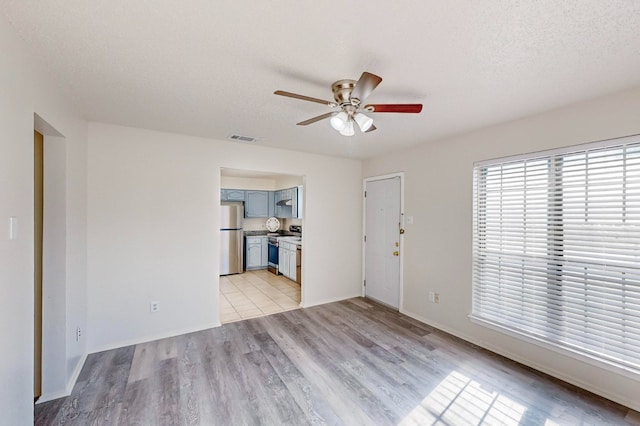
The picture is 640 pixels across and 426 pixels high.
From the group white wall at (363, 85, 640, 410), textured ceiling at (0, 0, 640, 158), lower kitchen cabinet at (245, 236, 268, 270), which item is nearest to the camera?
textured ceiling at (0, 0, 640, 158)

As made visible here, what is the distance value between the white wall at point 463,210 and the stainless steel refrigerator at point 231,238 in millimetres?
3303

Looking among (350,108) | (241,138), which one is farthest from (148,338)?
(350,108)

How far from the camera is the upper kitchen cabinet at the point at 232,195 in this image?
6117 millimetres

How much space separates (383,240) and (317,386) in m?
2.49

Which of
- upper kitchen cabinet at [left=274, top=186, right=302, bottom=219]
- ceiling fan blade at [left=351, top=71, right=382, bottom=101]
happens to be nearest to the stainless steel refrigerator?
upper kitchen cabinet at [left=274, top=186, right=302, bottom=219]

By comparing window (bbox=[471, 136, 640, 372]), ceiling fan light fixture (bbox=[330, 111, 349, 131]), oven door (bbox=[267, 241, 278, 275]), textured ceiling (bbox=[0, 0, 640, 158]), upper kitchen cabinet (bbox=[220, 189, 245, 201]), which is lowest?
oven door (bbox=[267, 241, 278, 275])

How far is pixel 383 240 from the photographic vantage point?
4312 mm

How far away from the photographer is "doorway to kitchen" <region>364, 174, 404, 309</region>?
4.05 m

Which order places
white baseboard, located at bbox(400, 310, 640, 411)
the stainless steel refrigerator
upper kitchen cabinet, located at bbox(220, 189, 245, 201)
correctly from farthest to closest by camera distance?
1. upper kitchen cabinet, located at bbox(220, 189, 245, 201)
2. the stainless steel refrigerator
3. white baseboard, located at bbox(400, 310, 640, 411)

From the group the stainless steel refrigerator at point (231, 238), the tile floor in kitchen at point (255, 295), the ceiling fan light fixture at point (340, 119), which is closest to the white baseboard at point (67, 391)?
the tile floor in kitchen at point (255, 295)

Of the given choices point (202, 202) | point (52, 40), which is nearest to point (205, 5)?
point (52, 40)

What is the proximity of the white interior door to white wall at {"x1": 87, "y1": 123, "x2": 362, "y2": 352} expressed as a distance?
162 cm

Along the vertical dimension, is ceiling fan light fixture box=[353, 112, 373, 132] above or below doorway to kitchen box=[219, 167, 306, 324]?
above

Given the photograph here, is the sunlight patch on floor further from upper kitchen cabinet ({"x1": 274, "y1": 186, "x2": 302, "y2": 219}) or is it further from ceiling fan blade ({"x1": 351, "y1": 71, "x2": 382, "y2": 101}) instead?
upper kitchen cabinet ({"x1": 274, "y1": 186, "x2": 302, "y2": 219})
